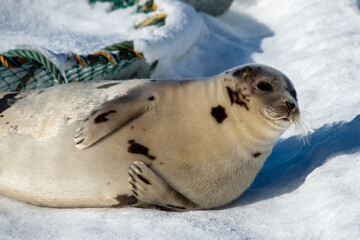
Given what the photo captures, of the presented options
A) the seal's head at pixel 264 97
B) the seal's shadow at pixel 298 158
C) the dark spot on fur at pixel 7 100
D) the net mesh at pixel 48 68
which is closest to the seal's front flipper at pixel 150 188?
the seal's shadow at pixel 298 158

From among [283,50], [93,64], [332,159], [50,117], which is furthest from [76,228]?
[283,50]

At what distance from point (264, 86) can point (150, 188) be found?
80 centimetres

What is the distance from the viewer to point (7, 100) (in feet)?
9.91

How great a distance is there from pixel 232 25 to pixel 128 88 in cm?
375

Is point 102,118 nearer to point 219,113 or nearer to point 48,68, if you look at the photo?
point 219,113

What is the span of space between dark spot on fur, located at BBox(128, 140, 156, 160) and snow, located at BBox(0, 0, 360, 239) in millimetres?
277

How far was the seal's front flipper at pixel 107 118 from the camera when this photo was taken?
261 centimetres

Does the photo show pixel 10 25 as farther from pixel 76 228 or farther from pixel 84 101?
pixel 76 228

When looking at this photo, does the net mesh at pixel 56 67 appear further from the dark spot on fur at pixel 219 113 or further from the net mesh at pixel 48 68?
the dark spot on fur at pixel 219 113

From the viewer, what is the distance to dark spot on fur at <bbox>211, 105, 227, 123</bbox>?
9.16 ft

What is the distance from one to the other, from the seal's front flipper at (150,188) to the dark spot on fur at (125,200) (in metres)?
0.04

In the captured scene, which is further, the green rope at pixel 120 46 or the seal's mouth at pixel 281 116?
the green rope at pixel 120 46

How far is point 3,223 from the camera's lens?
244 cm

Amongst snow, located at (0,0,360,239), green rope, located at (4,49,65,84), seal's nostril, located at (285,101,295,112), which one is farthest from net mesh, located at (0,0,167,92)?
seal's nostril, located at (285,101,295,112)
